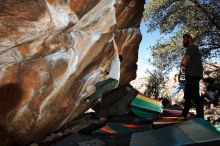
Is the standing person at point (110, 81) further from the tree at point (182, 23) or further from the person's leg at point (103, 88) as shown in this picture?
the tree at point (182, 23)

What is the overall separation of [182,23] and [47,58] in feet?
34.5

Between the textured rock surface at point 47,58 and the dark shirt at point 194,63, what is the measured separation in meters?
1.94

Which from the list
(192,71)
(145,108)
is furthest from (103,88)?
(192,71)

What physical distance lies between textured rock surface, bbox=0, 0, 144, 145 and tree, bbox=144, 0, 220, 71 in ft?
25.1

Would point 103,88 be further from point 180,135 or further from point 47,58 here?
point 180,135

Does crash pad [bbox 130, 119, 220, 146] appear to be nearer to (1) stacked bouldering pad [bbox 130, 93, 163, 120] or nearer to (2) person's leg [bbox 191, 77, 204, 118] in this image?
(2) person's leg [bbox 191, 77, 204, 118]

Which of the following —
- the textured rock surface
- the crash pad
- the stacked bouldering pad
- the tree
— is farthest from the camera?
the tree

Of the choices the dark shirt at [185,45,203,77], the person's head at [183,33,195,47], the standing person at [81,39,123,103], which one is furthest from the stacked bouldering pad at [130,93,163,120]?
the person's head at [183,33,195,47]

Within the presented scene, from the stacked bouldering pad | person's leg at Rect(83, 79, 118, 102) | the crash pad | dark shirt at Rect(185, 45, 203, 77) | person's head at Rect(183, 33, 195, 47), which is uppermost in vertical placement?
person's head at Rect(183, 33, 195, 47)

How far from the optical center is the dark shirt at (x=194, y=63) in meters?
8.27

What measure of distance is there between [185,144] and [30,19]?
355cm

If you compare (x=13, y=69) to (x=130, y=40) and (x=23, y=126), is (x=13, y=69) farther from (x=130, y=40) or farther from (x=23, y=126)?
(x=130, y=40)

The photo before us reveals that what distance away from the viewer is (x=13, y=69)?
6.62 metres

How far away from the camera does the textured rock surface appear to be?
6.52 metres
